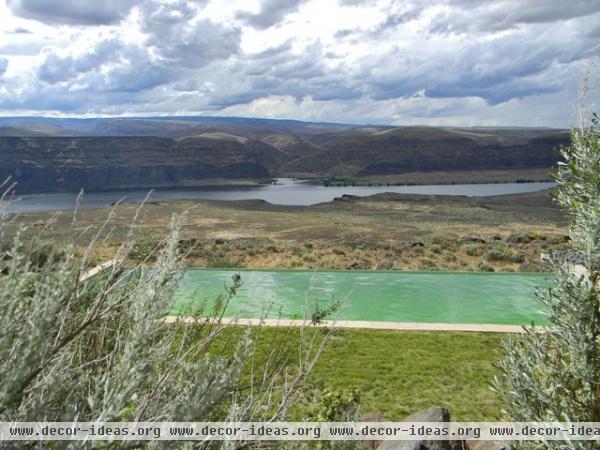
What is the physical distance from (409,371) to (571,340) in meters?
5.51

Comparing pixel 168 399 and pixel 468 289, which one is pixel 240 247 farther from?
pixel 168 399

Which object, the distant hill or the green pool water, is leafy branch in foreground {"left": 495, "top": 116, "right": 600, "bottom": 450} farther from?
the distant hill

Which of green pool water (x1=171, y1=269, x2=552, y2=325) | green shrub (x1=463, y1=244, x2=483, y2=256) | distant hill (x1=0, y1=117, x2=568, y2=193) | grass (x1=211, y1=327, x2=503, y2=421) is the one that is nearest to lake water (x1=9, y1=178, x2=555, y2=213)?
distant hill (x1=0, y1=117, x2=568, y2=193)

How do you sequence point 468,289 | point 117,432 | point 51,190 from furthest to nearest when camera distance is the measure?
point 51,190, point 468,289, point 117,432

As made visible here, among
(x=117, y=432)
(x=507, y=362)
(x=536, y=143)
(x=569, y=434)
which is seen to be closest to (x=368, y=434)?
(x=507, y=362)

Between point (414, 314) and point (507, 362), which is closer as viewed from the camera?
point (507, 362)

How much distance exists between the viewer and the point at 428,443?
4.25 meters

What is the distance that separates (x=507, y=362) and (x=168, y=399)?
170 cm

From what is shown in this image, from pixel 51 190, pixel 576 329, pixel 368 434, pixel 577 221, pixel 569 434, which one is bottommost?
pixel 51 190

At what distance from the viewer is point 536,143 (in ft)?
376

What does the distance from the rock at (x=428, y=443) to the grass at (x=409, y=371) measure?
2.24ft

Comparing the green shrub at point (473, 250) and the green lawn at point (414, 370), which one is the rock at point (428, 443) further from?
the green shrub at point (473, 250)

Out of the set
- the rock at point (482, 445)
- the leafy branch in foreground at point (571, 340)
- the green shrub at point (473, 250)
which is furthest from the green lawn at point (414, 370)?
the green shrub at point (473, 250)

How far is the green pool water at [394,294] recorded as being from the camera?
445 inches
